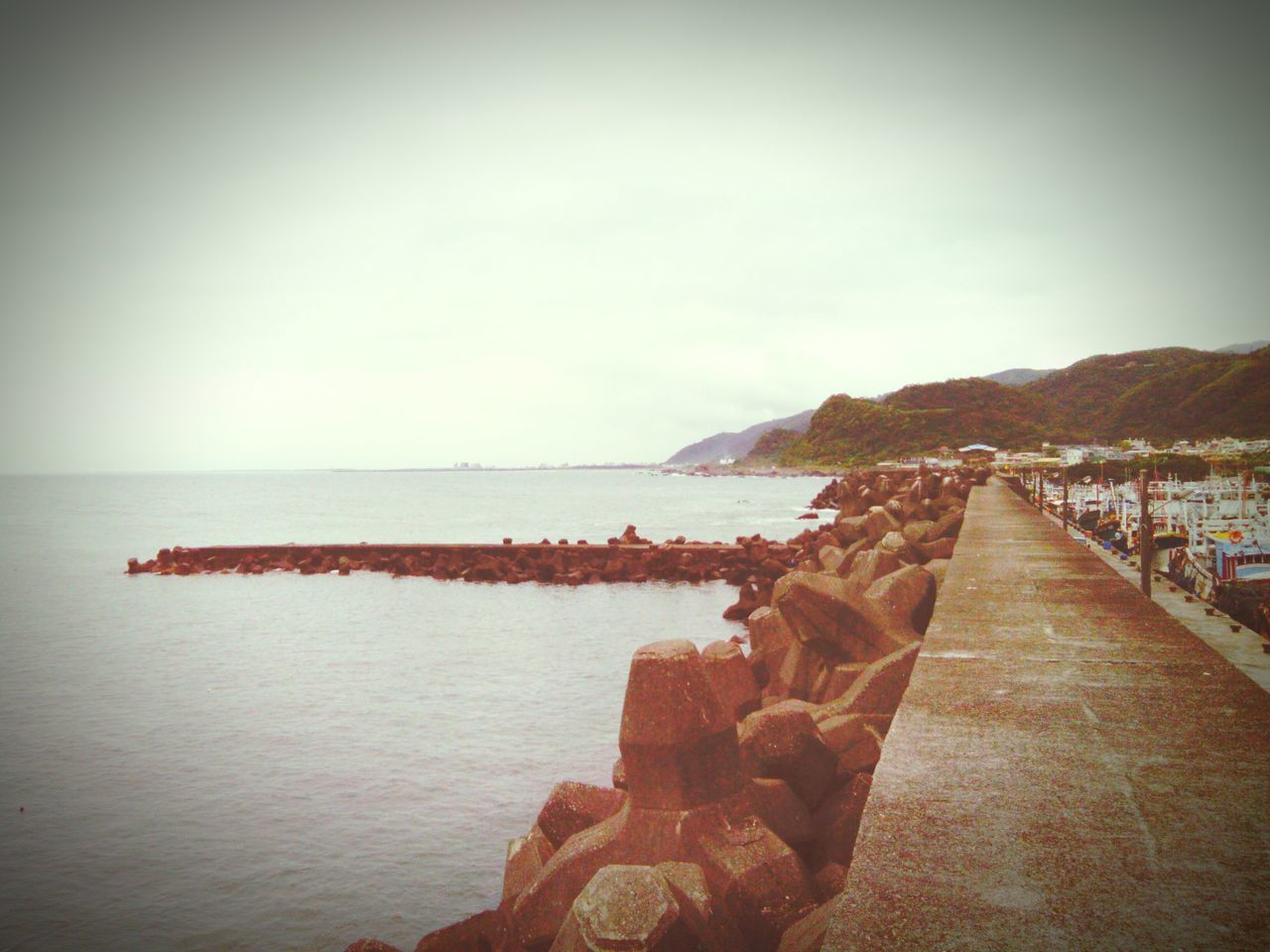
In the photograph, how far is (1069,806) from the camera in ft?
7.21

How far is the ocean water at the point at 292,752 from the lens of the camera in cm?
494

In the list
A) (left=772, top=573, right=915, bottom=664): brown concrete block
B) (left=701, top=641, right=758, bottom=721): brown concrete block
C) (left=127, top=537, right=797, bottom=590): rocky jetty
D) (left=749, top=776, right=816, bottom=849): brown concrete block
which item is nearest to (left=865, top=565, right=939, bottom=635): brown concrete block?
(left=772, top=573, right=915, bottom=664): brown concrete block

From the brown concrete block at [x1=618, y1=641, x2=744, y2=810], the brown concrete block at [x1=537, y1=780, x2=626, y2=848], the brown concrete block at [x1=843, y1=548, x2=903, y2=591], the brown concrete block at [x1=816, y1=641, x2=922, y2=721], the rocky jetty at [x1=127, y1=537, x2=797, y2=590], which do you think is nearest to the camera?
the brown concrete block at [x1=618, y1=641, x2=744, y2=810]

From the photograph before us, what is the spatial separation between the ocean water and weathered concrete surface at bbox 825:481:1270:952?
11.1 ft

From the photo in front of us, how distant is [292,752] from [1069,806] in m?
7.33

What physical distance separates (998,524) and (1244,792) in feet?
33.7

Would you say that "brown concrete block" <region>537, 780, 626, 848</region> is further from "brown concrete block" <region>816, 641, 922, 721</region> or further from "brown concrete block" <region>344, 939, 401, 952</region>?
"brown concrete block" <region>816, 641, 922, 721</region>

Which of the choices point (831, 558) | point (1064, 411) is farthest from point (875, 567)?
point (1064, 411)

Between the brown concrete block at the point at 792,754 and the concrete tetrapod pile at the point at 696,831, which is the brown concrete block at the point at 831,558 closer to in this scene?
the concrete tetrapod pile at the point at 696,831

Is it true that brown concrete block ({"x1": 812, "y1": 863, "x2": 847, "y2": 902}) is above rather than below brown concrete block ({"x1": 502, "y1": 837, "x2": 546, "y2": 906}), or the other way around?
above

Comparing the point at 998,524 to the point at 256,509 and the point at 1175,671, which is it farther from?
the point at 256,509

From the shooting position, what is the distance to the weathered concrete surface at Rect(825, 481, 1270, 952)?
1661mm

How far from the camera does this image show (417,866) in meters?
5.22

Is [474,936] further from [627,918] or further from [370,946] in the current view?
[627,918]
